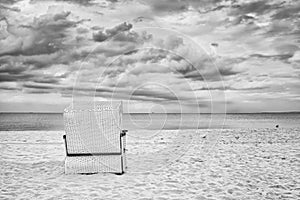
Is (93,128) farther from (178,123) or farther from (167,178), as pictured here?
(178,123)

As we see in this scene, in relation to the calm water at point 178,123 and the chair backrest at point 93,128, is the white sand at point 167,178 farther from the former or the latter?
the calm water at point 178,123

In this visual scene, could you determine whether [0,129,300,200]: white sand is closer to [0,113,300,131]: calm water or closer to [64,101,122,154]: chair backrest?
[64,101,122,154]: chair backrest

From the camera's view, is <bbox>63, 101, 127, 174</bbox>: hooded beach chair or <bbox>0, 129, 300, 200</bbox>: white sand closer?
<bbox>0, 129, 300, 200</bbox>: white sand

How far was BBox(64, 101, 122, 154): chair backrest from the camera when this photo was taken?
19.1 ft

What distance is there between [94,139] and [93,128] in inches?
8.0

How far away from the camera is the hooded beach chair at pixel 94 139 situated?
584cm

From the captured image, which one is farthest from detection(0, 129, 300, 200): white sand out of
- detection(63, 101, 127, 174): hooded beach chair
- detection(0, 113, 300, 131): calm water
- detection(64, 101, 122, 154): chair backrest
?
detection(0, 113, 300, 131): calm water

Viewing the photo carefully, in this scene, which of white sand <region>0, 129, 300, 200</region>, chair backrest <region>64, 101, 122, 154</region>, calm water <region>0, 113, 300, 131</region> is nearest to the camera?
white sand <region>0, 129, 300, 200</region>

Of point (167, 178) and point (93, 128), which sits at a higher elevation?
point (93, 128)

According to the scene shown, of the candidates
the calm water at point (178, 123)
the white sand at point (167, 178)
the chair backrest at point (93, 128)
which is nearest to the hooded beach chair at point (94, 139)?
the chair backrest at point (93, 128)

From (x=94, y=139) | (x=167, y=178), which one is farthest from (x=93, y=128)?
(x=167, y=178)

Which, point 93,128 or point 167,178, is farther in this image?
point 93,128

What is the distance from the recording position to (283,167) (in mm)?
6629

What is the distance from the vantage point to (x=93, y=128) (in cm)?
591
